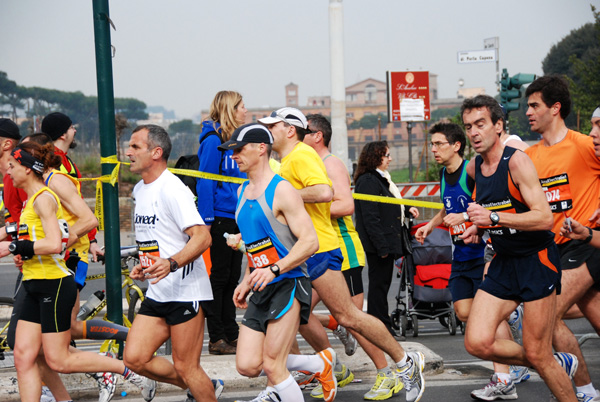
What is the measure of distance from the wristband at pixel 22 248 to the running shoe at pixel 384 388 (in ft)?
8.61

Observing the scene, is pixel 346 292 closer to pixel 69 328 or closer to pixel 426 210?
pixel 69 328

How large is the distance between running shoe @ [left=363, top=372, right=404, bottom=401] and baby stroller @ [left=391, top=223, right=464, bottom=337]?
274cm

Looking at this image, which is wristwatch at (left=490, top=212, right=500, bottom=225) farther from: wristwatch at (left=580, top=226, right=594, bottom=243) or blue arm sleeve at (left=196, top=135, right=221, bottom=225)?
blue arm sleeve at (left=196, top=135, right=221, bottom=225)

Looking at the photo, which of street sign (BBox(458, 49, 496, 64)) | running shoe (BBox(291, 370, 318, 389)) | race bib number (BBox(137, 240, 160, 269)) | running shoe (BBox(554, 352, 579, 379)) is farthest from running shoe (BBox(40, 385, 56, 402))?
street sign (BBox(458, 49, 496, 64))

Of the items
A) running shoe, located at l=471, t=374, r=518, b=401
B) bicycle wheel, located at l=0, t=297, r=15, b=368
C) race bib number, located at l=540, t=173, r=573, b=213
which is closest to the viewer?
race bib number, located at l=540, t=173, r=573, b=213

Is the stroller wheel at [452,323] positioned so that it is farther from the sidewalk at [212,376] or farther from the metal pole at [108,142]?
the metal pole at [108,142]

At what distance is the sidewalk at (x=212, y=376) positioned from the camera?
623cm

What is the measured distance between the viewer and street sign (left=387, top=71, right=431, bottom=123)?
3044cm

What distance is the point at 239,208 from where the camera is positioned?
5.11 meters

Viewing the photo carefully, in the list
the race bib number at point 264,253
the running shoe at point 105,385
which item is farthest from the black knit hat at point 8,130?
the race bib number at point 264,253

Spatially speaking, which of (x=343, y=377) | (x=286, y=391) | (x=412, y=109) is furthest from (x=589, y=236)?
(x=412, y=109)

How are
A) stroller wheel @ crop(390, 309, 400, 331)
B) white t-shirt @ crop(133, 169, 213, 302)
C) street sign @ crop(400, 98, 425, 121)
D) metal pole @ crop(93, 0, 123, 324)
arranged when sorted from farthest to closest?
street sign @ crop(400, 98, 425, 121)
stroller wheel @ crop(390, 309, 400, 331)
metal pole @ crop(93, 0, 123, 324)
white t-shirt @ crop(133, 169, 213, 302)

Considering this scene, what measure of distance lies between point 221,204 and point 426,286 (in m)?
2.75

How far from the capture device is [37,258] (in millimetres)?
5375
